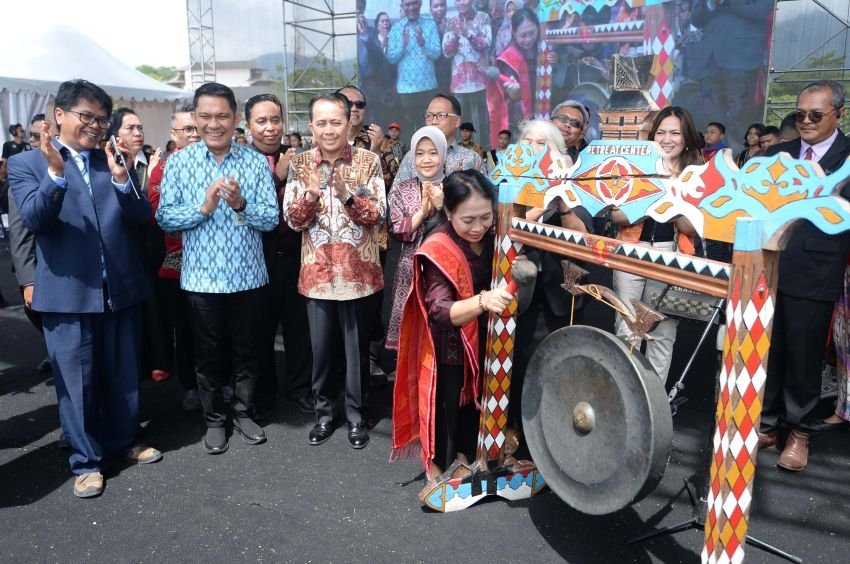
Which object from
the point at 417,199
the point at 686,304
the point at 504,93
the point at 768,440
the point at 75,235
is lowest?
the point at 768,440

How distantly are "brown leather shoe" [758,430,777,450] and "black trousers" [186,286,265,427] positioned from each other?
2686 mm

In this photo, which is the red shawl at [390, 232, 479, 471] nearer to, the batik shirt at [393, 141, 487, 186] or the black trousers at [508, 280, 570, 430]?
the black trousers at [508, 280, 570, 430]

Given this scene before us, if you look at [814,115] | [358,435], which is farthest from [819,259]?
[358,435]

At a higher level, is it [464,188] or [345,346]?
[464,188]

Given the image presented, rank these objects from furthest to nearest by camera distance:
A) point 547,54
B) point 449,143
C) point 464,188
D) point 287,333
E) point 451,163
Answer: point 547,54, point 449,143, point 287,333, point 451,163, point 464,188

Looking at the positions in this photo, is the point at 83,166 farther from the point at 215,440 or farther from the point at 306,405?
the point at 306,405

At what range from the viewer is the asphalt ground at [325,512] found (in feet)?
8.22

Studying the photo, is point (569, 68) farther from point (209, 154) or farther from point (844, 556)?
point (844, 556)

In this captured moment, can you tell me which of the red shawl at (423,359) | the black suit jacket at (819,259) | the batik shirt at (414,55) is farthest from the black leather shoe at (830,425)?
the batik shirt at (414,55)

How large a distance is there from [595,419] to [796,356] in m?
1.62

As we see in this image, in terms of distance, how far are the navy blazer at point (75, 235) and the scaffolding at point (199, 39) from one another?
43.1 feet

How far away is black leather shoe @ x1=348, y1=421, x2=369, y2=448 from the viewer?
3383mm

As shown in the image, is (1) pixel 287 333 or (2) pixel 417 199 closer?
(2) pixel 417 199

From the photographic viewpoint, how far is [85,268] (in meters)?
2.87
